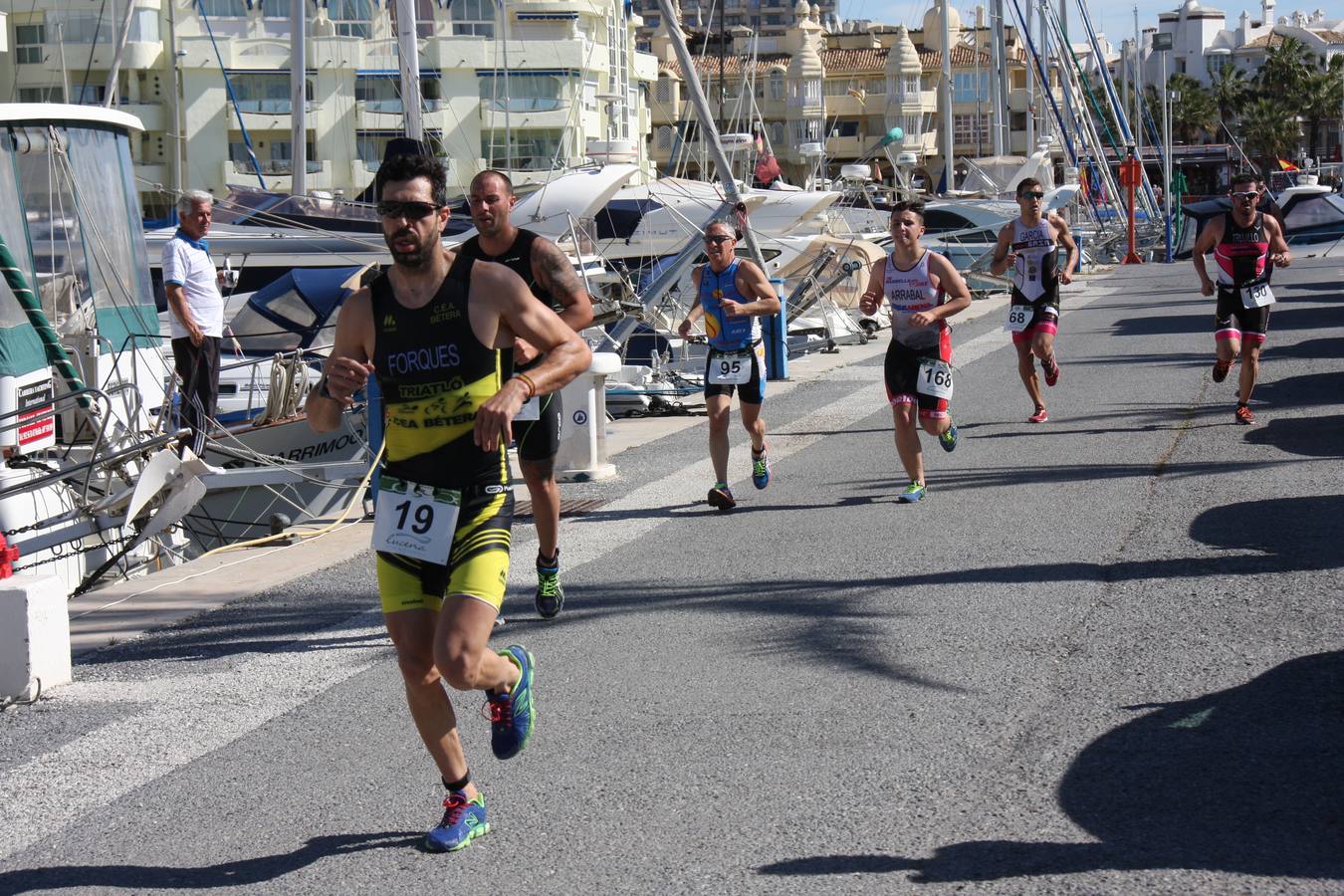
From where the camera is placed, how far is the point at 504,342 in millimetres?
5262

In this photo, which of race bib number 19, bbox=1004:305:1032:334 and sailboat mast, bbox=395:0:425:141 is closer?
race bib number 19, bbox=1004:305:1032:334

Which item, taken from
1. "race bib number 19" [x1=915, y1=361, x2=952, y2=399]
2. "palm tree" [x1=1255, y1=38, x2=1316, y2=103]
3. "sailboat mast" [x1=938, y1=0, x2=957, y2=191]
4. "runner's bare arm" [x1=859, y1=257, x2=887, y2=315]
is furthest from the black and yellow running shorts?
"palm tree" [x1=1255, y1=38, x2=1316, y2=103]

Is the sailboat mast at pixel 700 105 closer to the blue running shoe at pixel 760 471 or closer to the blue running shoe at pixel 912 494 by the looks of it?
the blue running shoe at pixel 760 471

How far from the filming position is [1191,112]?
106 metres

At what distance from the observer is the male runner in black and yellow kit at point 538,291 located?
7.38 m

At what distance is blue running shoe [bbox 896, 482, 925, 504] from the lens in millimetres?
10273

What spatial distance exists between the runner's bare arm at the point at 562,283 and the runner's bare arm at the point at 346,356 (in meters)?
2.09

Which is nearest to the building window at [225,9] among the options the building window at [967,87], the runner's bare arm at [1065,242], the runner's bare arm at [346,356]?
the building window at [967,87]

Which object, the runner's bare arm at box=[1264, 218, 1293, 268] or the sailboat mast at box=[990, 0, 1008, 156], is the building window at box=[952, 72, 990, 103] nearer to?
the sailboat mast at box=[990, 0, 1008, 156]

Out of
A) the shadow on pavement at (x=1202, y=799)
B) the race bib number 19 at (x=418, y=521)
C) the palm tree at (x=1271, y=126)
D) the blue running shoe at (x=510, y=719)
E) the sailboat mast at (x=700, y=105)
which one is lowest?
the shadow on pavement at (x=1202, y=799)

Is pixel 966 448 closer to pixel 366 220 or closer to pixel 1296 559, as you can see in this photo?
pixel 1296 559

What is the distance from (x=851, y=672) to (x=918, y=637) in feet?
2.03

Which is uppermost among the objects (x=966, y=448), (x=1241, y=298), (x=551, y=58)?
(x=551, y=58)

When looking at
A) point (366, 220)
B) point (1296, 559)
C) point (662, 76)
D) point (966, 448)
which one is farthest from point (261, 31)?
point (1296, 559)
